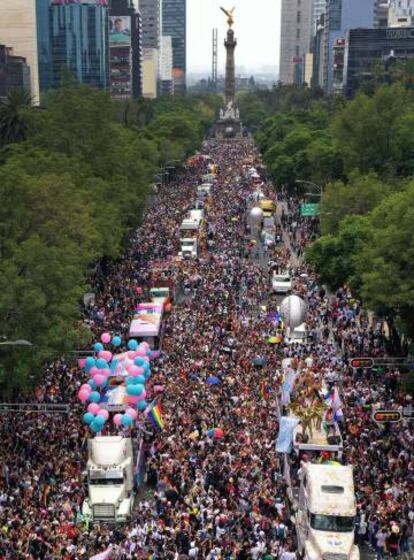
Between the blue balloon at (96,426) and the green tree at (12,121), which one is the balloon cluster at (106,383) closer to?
the blue balloon at (96,426)

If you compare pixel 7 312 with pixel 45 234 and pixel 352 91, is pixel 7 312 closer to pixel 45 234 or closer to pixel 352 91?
pixel 45 234

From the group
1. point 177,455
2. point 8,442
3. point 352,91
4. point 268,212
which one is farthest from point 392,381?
point 352,91

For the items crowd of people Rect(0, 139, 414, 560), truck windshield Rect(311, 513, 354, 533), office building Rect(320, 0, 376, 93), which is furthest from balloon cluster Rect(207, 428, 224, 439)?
office building Rect(320, 0, 376, 93)

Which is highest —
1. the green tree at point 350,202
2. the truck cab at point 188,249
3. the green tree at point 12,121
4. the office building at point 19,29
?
the office building at point 19,29

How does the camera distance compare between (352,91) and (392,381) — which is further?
(352,91)

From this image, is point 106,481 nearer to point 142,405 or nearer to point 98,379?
point 142,405

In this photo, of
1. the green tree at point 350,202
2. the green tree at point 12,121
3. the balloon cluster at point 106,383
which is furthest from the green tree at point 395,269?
the green tree at point 12,121

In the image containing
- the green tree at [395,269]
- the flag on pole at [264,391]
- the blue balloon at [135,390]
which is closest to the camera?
the blue balloon at [135,390]

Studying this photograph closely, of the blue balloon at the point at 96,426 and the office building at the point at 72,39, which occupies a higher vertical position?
the office building at the point at 72,39
